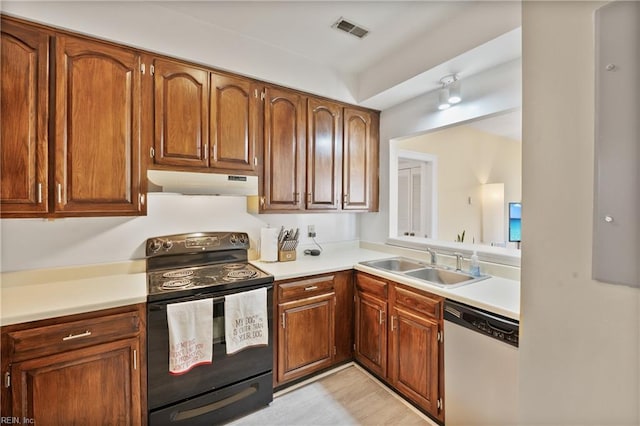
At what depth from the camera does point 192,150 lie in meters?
2.02

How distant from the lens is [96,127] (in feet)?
5.66

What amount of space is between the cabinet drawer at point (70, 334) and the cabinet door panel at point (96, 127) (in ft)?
2.12

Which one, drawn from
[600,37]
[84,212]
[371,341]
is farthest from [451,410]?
[84,212]

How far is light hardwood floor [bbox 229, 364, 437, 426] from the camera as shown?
1893 mm

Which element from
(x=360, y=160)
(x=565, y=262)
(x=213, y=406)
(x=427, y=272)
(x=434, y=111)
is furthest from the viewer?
(x=360, y=160)

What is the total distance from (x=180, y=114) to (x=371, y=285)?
1.87 metres

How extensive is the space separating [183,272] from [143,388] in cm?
72

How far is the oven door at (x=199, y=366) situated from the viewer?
5.38 ft

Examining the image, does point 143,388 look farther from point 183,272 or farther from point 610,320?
point 610,320

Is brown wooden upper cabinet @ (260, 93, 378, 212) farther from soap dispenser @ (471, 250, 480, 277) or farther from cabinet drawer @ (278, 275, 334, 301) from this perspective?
soap dispenser @ (471, 250, 480, 277)

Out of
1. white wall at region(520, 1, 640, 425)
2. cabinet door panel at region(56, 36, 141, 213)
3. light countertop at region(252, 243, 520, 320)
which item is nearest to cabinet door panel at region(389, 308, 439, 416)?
light countertop at region(252, 243, 520, 320)

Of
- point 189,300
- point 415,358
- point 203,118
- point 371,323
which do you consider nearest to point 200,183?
point 203,118

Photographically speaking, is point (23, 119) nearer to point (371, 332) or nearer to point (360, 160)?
point (360, 160)

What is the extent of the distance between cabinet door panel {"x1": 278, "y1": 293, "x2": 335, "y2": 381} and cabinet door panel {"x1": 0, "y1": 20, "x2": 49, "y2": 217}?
5.28 feet
